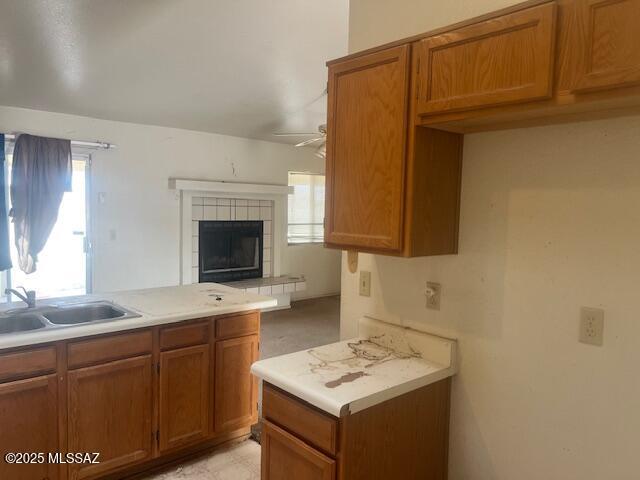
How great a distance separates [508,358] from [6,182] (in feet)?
14.2

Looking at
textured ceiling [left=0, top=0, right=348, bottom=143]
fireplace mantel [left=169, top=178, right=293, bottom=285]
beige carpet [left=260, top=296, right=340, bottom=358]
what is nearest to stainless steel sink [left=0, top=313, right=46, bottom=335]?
textured ceiling [left=0, top=0, right=348, bottom=143]

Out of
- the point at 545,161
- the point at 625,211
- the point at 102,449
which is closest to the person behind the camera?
the point at 625,211

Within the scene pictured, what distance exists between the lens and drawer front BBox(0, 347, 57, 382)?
6.20 ft

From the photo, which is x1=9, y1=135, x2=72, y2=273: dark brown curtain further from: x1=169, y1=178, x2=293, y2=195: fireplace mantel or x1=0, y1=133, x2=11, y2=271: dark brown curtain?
x1=169, y1=178, x2=293, y2=195: fireplace mantel

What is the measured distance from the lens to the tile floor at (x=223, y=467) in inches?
95.3

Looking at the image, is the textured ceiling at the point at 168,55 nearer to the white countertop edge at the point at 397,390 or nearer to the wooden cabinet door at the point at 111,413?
→ the wooden cabinet door at the point at 111,413

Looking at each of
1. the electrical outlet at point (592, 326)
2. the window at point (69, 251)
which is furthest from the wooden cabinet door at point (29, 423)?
the window at point (69, 251)

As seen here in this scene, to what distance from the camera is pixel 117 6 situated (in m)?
2.56

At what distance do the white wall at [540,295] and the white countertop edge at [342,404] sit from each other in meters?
0.18

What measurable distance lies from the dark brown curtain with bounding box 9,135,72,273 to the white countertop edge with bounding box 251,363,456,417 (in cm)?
331

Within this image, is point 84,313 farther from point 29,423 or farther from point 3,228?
point 3,228

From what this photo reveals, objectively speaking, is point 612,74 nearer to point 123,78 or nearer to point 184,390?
point 184,390

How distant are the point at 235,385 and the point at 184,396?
32 cm

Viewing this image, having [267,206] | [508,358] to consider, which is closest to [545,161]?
[508,358]
